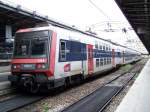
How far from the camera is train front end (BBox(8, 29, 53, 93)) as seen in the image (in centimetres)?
1256

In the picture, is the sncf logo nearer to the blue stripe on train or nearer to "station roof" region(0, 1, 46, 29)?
the blue stripe on train

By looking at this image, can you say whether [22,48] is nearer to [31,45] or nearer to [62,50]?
[31,45]

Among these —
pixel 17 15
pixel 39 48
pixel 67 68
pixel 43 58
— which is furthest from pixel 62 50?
pixel 17 15

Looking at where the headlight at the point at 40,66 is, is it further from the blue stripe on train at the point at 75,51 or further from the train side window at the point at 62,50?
the train side window at the point at 62,50

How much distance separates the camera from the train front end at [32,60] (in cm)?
1256

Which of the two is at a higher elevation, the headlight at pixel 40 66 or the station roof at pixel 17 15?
the station roof at pixel 17 15

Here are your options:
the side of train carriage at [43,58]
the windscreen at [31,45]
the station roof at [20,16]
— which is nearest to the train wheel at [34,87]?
the side of train carriage at [43,58]

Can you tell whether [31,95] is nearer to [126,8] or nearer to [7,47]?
[126,8]

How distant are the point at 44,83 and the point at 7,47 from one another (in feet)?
88.7

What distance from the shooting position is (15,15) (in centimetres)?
3014

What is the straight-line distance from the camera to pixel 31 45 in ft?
43.5

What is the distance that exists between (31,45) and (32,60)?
72cm

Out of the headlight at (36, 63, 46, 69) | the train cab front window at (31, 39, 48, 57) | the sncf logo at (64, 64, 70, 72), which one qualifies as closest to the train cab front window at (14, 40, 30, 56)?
the train cab front window at (31, 39, 48, 57)

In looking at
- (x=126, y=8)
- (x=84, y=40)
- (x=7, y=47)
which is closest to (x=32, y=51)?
(x=84, y=40)
